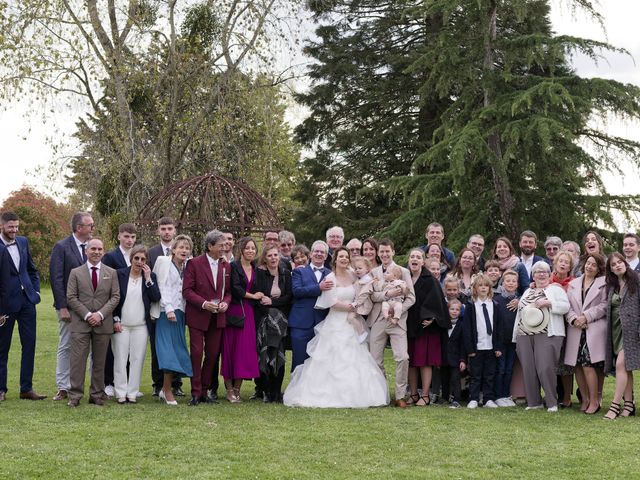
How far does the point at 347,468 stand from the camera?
6.07 metres

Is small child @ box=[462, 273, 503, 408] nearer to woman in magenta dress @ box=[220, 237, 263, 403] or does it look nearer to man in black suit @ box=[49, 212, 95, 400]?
woman in magenta dress @ box=[220, 237, 263, 403]

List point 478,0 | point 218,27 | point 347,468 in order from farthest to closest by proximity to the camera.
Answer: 1. point 218,27
2. point 478,0
3. point 347,468

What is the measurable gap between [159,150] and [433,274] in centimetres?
1199

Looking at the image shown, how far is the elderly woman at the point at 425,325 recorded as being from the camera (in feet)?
29.9

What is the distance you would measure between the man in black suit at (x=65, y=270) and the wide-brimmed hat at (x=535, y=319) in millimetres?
4908

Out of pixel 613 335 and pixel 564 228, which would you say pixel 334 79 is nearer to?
pixel 564 228

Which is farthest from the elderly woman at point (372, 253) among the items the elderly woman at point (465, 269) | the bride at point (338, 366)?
the elderly woman at point (465, 269)

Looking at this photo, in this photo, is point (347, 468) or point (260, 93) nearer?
point (347, 468)

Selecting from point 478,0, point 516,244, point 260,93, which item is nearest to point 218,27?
point 260,93

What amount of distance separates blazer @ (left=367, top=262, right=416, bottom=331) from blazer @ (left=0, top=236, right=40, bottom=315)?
373 centimetres

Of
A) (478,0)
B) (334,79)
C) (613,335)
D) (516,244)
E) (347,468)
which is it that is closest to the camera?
(347,468)

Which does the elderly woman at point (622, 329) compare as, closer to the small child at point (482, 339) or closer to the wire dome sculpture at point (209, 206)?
the small child at point (482, 339)

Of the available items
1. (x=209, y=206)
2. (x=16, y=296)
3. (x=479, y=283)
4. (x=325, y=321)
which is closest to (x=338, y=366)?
(x=325, y=321)

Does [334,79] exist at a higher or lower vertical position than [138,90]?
higher
